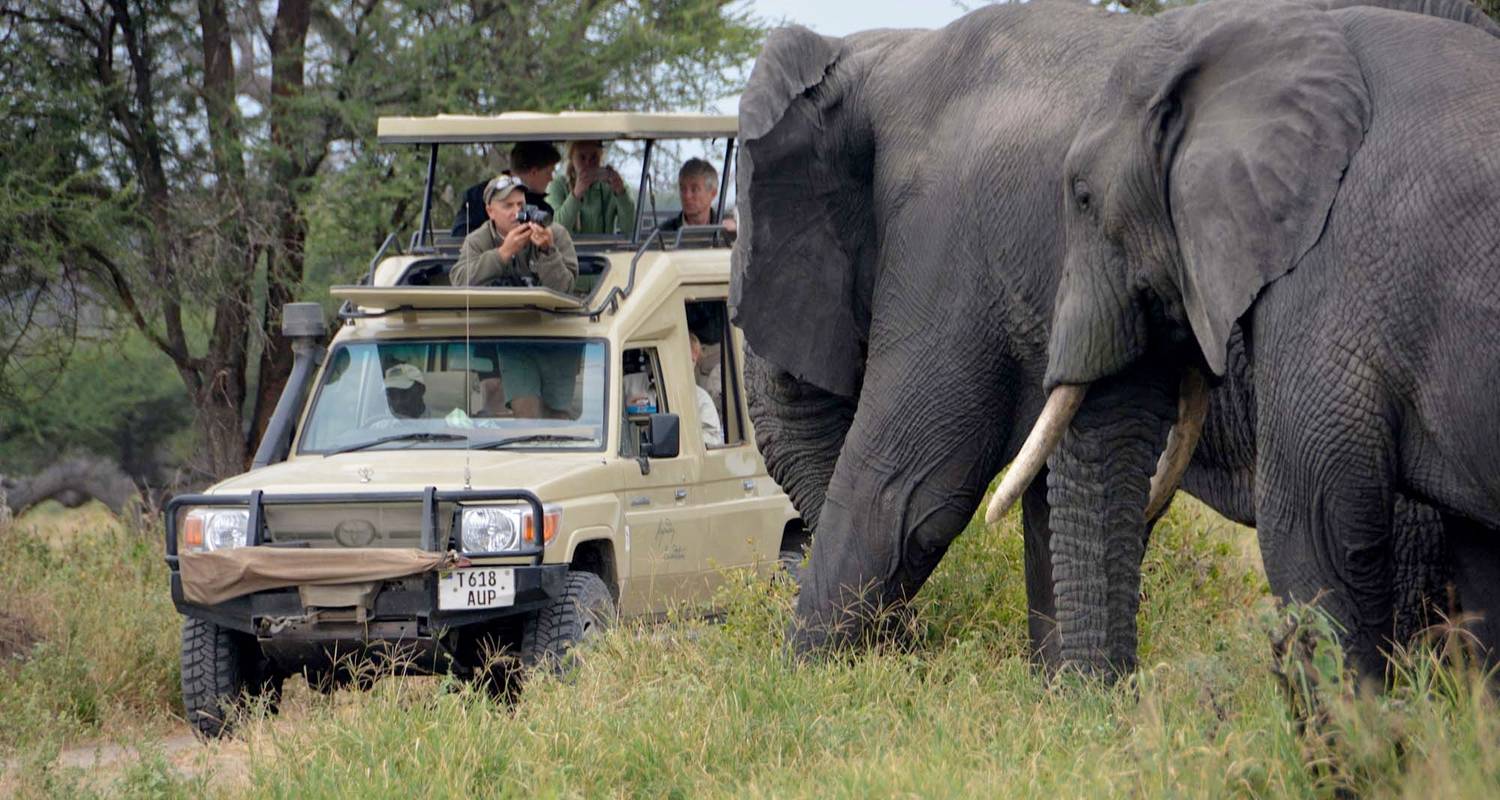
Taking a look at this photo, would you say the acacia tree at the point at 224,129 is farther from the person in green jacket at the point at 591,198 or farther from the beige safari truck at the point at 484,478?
the beige safari truck at the point at 484,478

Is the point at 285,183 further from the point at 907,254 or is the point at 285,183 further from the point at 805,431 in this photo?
the point at 907,254

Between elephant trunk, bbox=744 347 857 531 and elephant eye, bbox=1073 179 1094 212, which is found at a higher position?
elephant eye, bbox=1073 179 1094 212

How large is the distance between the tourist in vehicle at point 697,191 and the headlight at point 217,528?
3335 mm

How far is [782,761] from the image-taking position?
5750mm

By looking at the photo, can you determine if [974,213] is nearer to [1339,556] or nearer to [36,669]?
[1339,556]

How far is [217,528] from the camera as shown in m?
8.11

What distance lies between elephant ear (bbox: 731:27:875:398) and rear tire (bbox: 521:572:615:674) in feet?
4.27

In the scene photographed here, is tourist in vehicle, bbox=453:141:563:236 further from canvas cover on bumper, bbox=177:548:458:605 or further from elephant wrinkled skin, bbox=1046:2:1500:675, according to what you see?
elephant wrinkled skin, bbox=1046:2:1500:675

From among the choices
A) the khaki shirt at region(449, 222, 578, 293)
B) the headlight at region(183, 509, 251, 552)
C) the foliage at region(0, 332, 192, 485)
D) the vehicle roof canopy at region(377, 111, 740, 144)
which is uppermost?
the vehicle roof canopy at region(377, 111, 740, 144)

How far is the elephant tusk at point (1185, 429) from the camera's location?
6344mm

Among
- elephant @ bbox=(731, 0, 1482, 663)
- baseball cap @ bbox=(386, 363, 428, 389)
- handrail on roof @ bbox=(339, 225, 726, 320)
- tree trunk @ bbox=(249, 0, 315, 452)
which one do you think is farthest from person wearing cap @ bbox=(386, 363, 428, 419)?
tree trunk @ bbox=(249, 0, 315, 452)

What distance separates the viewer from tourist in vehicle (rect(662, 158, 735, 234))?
10656 mm

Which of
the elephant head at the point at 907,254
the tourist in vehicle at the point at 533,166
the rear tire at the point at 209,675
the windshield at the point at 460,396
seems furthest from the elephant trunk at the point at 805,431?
the tourist in vehicle at the point at 533,166

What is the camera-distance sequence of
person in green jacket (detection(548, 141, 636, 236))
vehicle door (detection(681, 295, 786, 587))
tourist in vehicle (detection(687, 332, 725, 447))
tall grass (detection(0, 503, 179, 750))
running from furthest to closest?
person in green jacket (detection(548, 141, 636, 236))
tourist in vehicle (detection(687, 332, 725, 447))
vehicle door (detection(681, 295, 786, 587))
tall grass (detection(0, 503, 179, 750))
